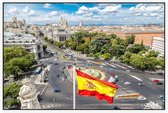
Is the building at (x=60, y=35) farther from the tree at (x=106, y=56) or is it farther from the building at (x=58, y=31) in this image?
the tree at (x=106, y=56)

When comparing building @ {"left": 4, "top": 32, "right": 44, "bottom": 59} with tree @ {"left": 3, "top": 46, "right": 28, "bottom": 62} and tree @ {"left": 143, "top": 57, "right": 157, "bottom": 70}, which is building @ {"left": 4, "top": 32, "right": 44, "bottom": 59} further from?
tree @ {"left": 143, "top": 57, "right": 157, "bottom": 70}

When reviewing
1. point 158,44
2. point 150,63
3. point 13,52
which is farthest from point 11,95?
point 150,63

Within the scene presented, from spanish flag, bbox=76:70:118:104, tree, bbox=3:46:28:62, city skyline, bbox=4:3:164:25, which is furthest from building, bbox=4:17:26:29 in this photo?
spanish flag, bbox=76:70:118:104

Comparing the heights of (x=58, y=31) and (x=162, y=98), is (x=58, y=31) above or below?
above

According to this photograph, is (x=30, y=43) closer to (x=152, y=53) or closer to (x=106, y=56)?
(x=106, y=56)

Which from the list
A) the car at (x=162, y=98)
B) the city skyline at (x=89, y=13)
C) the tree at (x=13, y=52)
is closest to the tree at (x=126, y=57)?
the city skyline at (x=89, y=13)

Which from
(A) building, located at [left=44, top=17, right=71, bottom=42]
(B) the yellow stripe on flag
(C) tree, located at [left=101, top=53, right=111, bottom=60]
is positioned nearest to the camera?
(B) the yellow stripe on flag
